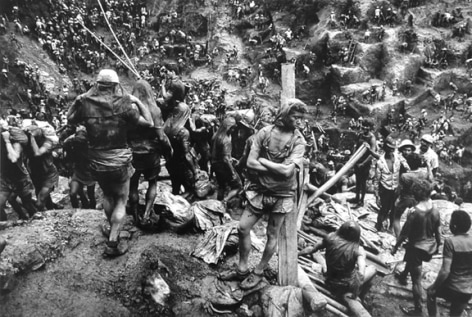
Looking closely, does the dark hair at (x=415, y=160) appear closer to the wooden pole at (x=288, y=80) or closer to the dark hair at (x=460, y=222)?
the dark hair at (x=460, y=222)

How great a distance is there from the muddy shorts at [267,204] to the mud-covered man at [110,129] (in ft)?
4.93

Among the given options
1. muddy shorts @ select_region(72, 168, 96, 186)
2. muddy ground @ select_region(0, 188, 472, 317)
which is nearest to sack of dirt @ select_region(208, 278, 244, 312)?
muddy ground @ select_region(0, 188, 472, 317)

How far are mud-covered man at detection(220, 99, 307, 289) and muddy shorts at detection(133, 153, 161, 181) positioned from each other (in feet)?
5.03

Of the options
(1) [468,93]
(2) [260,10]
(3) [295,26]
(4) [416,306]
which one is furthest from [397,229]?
(2) [260,10]

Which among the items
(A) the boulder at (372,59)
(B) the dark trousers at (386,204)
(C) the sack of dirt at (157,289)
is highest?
(A) the boulder at (372,59)

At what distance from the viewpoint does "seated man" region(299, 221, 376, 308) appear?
3.79 metres

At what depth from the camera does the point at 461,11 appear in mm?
22594

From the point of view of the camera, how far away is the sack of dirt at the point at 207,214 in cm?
482

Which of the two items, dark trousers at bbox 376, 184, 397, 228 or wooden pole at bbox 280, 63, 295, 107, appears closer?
wooden pole at bbox 280, 63, 295, 107

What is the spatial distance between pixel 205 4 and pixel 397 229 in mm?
29879

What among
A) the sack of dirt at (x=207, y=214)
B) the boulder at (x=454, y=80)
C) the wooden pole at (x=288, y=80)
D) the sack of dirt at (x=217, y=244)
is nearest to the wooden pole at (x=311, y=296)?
the sack of dirt at (x=217, y=244)

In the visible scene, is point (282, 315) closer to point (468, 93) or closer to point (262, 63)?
point (468, 93)

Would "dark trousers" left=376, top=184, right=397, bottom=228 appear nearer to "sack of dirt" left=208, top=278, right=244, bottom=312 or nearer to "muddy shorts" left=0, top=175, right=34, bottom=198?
"sack of dirt" left=208, top=278, right=244, bottom=312

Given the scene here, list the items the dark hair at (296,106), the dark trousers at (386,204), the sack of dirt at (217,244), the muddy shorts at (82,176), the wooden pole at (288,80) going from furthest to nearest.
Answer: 1. the dark trousers at (386,204)
2. the muddy shorts at (82,176)
3. the sack of dirt at (217,244)
4. the wooden pole at (288,80)
5. the dark hair at (296,106)
